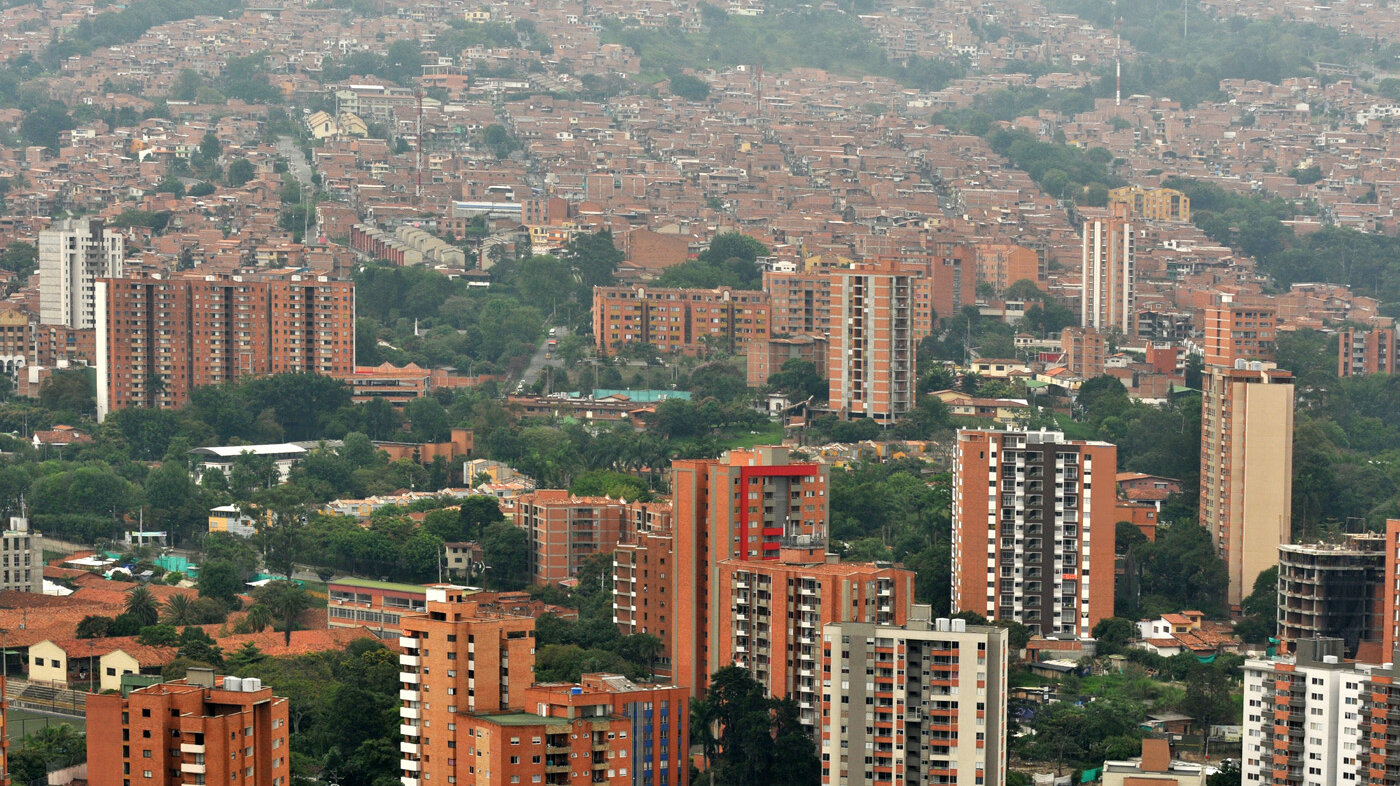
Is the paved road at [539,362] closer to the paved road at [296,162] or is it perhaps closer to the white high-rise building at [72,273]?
the white high-rise building at [72,273]

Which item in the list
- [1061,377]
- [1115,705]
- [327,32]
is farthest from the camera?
[327,32]

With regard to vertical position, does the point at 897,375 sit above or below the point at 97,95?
below

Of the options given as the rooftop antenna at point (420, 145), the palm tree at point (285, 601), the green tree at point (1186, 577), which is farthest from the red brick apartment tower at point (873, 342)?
the rooftop antenna at point (420, 145)

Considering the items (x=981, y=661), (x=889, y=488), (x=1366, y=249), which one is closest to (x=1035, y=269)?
(x=1366, y=249)

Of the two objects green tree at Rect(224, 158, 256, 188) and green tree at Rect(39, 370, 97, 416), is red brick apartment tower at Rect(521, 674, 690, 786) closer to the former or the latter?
green tree at Rect(39, 370, 97, 416)

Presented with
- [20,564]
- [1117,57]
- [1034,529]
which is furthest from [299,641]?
[1117,57]

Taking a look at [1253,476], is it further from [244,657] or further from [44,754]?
[44,754]

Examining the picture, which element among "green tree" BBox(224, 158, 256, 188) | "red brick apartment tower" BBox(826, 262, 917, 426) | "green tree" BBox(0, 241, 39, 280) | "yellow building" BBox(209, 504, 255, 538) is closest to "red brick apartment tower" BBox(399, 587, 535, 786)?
"yellow building" BBox(209, 504, 255, 538)

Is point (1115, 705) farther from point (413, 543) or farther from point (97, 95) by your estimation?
point (97, 95)
